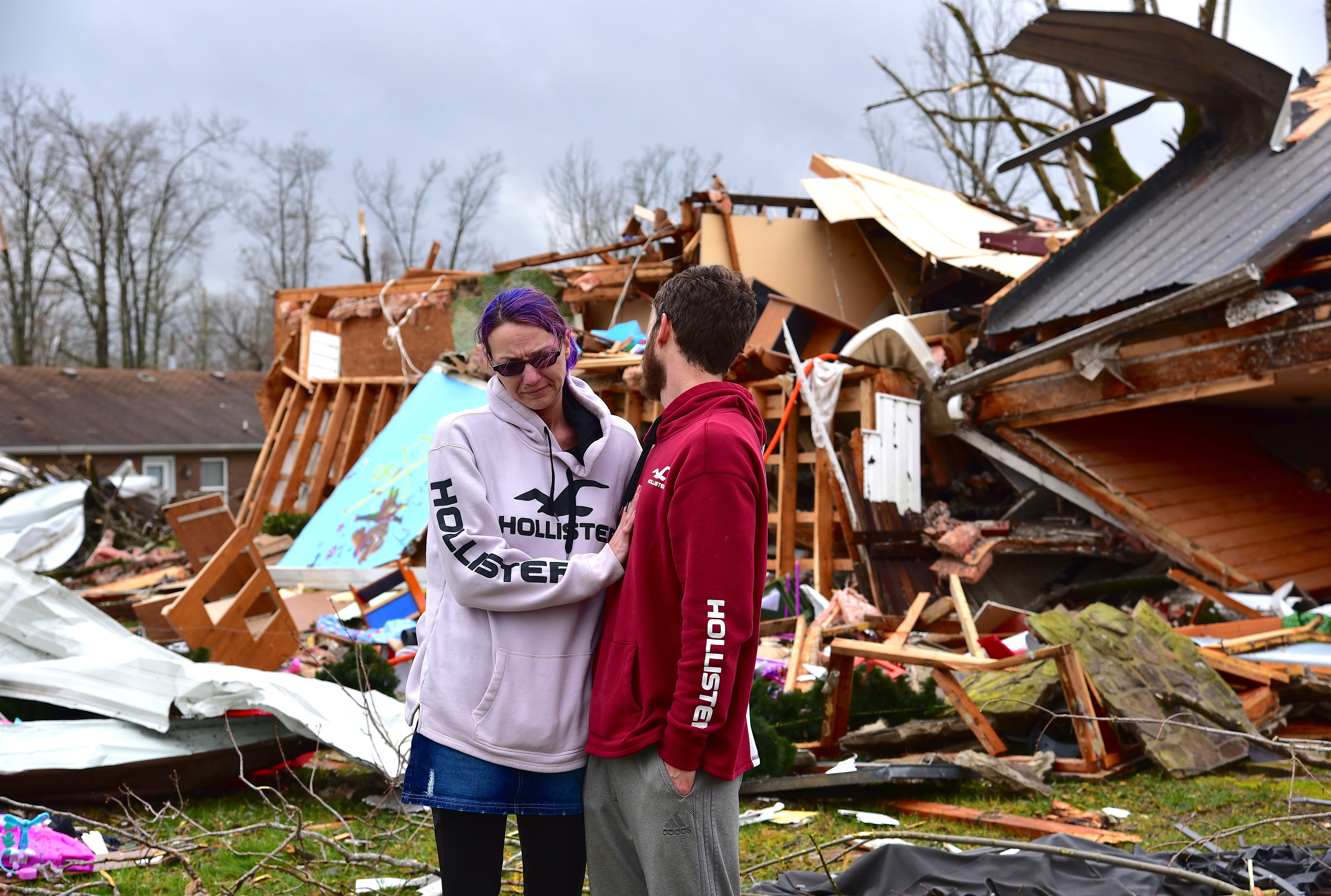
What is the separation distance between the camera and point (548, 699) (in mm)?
2053

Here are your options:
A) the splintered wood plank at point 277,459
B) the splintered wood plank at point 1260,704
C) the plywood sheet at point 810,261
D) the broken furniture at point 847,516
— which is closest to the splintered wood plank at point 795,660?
the broken furniture at point 847,516

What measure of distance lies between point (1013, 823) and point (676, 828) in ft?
9.27

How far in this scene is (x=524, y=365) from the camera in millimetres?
2209

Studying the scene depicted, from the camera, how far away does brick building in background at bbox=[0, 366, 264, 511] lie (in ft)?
94.2

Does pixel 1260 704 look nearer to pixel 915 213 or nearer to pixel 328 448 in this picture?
pixel 915 213

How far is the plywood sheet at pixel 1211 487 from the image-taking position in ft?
27.0

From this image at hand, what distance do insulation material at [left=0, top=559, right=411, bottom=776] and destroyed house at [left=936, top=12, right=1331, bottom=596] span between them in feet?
20.4

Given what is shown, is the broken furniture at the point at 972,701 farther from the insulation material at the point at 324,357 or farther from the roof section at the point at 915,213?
the insulation material at the point at 324,357

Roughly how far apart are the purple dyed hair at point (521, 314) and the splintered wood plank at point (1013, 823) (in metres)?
2.96

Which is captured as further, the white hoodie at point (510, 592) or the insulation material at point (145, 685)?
the insulation material at point (145, 685)

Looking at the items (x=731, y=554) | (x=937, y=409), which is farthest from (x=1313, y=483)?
(x=731, y=554)

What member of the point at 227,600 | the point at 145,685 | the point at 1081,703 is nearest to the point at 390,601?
the point at 227,600

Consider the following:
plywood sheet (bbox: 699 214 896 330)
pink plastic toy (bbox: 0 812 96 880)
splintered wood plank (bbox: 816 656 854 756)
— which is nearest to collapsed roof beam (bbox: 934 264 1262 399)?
plywood sheet (bbox: 699 214 896 330)

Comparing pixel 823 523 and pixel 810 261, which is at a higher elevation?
pixel 810 261
